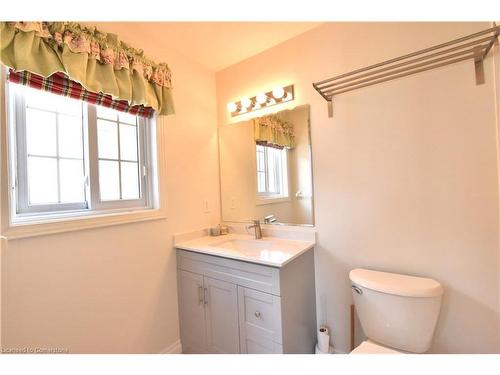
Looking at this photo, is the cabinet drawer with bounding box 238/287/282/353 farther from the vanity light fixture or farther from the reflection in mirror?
the vanity light fixture

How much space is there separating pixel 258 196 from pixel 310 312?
93 cm

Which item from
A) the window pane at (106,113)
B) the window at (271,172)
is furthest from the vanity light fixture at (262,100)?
the window pane at (106,113)

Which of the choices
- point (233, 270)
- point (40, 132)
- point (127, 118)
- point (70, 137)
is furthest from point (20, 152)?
point (233, 270)

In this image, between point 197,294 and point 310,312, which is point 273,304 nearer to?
point 310,312

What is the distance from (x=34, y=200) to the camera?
3.77 ft

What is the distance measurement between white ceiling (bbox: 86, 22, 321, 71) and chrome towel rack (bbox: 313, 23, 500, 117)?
20.8 inches

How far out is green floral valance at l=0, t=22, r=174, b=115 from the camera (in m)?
0.97

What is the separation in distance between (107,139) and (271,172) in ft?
3.90

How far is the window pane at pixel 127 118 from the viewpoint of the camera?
1.50 m

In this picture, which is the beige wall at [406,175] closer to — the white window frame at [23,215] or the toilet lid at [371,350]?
the toilet lid at [371,350]

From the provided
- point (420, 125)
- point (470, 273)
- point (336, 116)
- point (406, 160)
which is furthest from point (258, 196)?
point (470, 273)

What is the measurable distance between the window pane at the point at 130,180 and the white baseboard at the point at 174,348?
1118 mm

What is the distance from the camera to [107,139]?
1.43m

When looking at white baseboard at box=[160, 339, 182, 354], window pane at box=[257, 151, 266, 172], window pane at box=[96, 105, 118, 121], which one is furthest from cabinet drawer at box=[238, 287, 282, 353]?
window pane at box=[96, 105, 118, 121]
